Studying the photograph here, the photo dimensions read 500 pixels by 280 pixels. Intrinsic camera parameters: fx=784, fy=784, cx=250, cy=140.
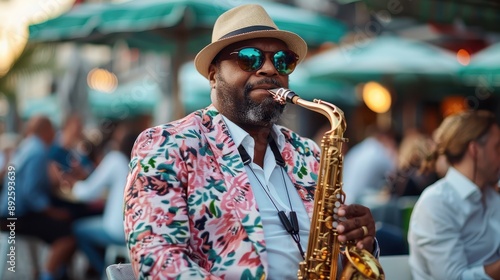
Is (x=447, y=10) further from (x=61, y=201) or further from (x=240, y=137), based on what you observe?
(x=61, y=201)

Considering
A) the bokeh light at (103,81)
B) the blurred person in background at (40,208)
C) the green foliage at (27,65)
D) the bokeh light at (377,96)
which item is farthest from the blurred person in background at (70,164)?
the bokeh light at (103,81)

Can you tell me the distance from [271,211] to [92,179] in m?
4.99

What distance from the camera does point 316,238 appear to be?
2904 mm

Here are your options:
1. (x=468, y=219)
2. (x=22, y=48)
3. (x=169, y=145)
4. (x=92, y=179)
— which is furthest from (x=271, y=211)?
(x=92, y=179)

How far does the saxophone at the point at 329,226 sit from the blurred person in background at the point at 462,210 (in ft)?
3.46

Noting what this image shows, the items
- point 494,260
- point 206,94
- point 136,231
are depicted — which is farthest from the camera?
point 206,94

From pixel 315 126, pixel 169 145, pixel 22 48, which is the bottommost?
pixel 315 126

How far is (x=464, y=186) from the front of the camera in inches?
160

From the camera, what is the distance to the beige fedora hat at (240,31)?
3.09 metres

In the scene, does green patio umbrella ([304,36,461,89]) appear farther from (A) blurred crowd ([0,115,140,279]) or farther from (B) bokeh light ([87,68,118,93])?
(B) bokeh light ([87,68,118,93])

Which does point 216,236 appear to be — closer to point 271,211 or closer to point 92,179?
point 271,211

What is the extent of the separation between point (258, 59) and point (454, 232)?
4.98 feet

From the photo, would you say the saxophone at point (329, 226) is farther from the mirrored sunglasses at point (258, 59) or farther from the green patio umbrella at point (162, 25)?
the green patio umbrella at point (162, 25)

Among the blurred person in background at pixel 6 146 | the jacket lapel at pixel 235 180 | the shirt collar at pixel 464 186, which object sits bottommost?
the blurred person in background at pixel 6 146
